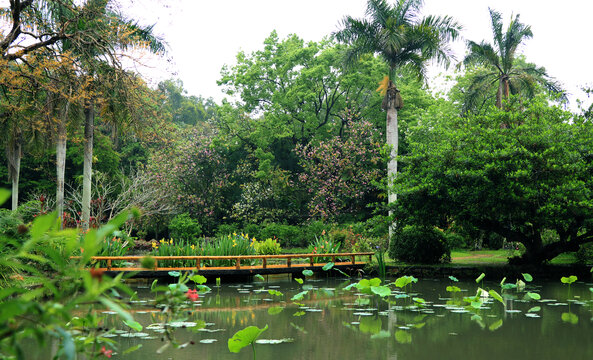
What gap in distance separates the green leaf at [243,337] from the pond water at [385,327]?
32 cm

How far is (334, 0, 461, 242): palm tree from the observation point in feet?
67.7

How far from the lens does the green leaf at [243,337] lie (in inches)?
180

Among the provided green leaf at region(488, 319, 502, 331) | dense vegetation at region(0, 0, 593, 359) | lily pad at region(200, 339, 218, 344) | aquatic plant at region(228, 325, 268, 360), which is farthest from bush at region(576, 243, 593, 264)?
aquatic plant at region(228, 325, 268, 360)

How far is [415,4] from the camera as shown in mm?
21297

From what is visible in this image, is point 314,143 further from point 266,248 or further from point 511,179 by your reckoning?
point 511,179

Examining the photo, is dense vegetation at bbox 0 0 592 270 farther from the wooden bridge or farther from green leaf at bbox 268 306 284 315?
green leaf at bbox 268 306 284 315

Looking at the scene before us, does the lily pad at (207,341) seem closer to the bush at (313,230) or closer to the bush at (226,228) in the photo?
the bush at (313,230)

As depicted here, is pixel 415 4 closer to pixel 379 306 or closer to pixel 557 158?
pixel 557 158

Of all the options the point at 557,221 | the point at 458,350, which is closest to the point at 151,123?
the point at 458,350

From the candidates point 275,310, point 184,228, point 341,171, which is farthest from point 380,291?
point 184,228

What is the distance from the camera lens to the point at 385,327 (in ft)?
21.1

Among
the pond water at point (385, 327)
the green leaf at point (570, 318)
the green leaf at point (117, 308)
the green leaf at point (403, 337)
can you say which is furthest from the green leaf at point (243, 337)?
the green leaf at point (570, 318)

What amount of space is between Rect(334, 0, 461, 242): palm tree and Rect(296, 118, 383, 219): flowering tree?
12.4 feet

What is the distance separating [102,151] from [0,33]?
60.1 feet
